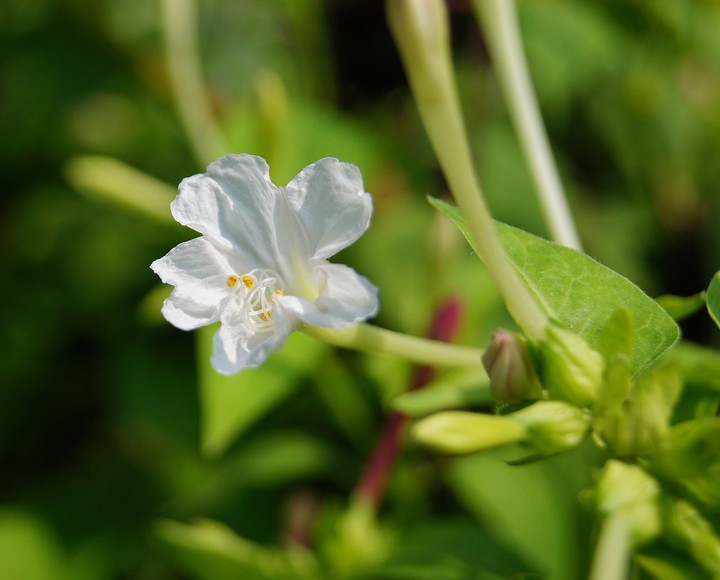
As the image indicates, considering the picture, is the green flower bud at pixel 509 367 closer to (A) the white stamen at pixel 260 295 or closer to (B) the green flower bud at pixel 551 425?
(B) the green flower bud at pixel 551 425

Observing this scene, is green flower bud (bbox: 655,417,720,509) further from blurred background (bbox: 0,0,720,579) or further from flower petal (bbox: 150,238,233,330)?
blurred background (bbox: 0,0,720,579)

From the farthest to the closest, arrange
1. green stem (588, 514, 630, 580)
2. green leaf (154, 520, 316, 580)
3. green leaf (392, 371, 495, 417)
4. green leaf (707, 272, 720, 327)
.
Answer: green leaf (154, 520, 316, 580) → green leaf (392, 371, 495, 417) → green leaf (707, 272, 720, 327) → green stem (588, 514, 630, 580)

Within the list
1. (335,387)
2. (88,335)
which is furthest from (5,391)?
(335,387)

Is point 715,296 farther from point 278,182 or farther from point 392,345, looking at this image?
point 278,182

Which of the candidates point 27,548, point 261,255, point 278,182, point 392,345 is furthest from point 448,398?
point 27,548

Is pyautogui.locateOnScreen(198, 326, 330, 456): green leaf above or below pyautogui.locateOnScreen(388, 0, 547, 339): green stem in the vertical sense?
below

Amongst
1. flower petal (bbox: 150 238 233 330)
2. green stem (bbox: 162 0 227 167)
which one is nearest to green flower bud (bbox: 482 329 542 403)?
flower petal (bbox: 150 238 233 330)
